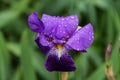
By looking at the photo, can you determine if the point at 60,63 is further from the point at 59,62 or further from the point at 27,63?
the point at 27,63

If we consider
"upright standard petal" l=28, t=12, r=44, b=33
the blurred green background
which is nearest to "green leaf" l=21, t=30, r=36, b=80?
the blurred green background

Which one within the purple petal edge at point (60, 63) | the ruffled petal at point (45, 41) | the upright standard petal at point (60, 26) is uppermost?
the upright standard petal at point (60, 26)

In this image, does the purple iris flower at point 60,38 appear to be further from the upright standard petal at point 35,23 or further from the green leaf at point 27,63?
the green leaf at point 27,63

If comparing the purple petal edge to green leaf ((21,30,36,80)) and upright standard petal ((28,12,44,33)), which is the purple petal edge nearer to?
upright standard petal ((28,12,44,33))

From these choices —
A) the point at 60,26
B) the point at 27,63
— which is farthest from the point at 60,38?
the point at 27,63

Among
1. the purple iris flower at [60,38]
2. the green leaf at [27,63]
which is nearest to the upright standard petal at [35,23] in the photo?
the purple iris flower at [60,38]

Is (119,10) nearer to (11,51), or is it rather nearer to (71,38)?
(11,51)
